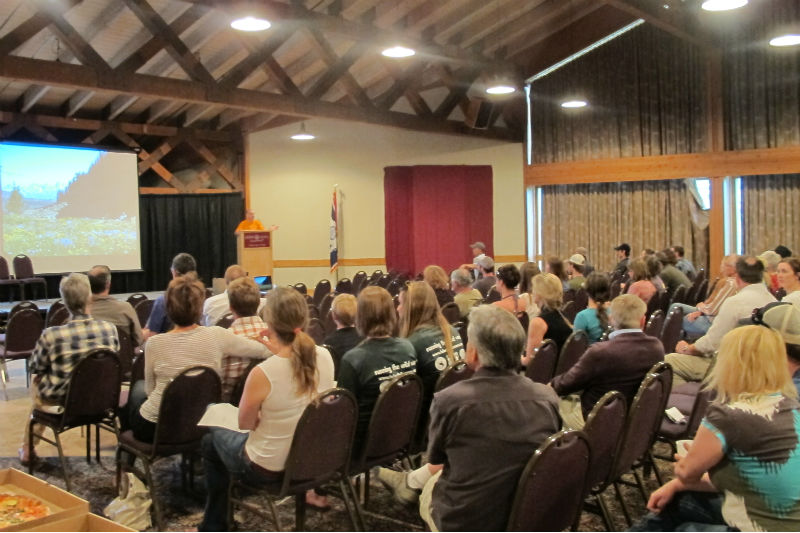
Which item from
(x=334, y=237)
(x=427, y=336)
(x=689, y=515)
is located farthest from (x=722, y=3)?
(x=334, y=237)

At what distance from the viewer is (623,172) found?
13.3 metres

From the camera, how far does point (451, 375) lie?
369 centimetres

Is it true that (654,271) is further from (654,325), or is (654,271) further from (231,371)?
(231,371)

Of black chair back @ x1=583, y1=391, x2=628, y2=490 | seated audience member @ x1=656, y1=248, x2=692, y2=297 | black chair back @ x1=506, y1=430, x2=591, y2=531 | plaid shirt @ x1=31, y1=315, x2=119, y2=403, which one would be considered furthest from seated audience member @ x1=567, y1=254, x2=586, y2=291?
black chair back @ x1=506, y1=430, x2=591, y2=531

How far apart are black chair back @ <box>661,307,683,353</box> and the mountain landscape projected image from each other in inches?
421

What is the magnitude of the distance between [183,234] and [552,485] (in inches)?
528

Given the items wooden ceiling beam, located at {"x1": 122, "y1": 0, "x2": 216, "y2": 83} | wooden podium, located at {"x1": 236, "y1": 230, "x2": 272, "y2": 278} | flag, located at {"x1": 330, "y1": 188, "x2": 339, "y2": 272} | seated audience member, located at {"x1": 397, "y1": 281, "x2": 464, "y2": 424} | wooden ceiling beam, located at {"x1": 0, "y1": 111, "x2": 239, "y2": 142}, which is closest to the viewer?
seated audience member, located at {"x1": 397, "y1": 281, "x2": 464, "y2": 424}

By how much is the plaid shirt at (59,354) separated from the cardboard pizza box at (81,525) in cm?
264

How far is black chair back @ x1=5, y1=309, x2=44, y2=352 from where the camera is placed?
252 inches

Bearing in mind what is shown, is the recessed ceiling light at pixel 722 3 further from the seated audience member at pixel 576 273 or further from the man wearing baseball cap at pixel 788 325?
the man wearing baseball cap at pixel 788 325

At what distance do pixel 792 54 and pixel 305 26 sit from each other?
7.88 meters

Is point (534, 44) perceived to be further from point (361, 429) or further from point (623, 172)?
point (361, 429)

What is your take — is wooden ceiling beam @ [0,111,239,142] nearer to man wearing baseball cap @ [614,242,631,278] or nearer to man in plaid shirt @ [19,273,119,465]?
man wearing baseball cap @ [614,242,631,278]

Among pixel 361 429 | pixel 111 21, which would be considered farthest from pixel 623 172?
pixel 361 429
